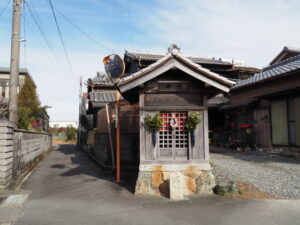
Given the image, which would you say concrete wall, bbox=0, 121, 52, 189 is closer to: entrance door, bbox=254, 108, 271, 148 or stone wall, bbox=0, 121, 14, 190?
stone wall, bbox=0, 121, 14, 190

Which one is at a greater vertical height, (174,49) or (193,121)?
(174,49)

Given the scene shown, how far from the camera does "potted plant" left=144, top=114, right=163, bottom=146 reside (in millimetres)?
7414

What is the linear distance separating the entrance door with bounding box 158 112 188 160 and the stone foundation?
0.41 m

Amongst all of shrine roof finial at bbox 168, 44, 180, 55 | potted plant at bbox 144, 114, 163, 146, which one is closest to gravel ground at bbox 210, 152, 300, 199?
potted plant at bbox 144, 114, 163, 146

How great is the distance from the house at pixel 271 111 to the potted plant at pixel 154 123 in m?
8.32

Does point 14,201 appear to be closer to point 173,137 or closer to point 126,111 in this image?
point 173,137

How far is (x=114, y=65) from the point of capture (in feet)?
30.3

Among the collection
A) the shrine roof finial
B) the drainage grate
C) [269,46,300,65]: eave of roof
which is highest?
[269,46,300,65]: eave of roof

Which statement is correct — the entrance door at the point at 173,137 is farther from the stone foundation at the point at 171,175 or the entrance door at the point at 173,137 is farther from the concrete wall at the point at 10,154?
the concrete wall at the point at 10,154

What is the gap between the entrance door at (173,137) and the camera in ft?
25.1

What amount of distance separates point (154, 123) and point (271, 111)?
10.2 m

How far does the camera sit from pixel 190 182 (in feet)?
24.3

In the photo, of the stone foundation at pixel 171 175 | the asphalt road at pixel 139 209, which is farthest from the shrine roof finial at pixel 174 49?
the asphalt road at pixel 139 209

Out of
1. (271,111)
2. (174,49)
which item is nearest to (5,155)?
(174,49)
